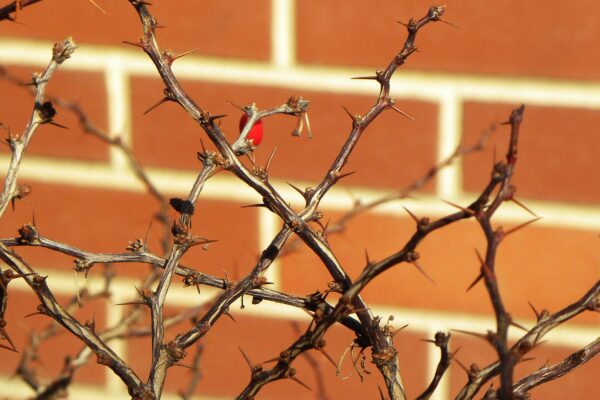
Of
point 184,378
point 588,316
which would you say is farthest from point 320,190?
point 184,378

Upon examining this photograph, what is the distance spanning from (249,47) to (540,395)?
69cm

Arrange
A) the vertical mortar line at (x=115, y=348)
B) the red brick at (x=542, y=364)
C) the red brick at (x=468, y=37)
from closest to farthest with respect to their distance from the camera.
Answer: the red brick at (x=468, y=37)
the red brick at (x=542, y=364)
the vertical mortar line at (x=115, y=348)

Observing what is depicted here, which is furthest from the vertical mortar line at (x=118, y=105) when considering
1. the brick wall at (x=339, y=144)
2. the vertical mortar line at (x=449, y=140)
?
the vertical mortar line at (x=449, y=140)

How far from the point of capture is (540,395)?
1.38 meters

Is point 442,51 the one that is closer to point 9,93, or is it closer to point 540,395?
point 540,395

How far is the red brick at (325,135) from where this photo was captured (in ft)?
4.29

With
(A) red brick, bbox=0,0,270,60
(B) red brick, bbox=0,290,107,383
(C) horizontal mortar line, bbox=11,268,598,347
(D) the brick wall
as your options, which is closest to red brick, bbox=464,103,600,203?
(D) the brick wall

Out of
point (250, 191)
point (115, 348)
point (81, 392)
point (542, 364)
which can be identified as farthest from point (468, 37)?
point (81, 392)

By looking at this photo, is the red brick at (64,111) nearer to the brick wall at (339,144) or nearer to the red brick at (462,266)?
the brick wall at (339,144)

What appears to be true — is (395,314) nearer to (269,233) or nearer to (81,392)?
(269,233)

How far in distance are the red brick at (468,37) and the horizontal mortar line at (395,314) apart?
0.36 meters

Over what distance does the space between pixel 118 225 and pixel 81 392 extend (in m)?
0.32

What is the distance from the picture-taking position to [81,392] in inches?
60.1

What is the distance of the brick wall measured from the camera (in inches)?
50.1
